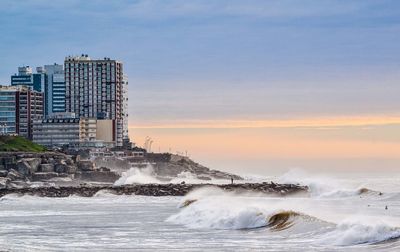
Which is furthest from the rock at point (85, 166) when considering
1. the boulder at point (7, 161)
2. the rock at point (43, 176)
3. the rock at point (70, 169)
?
the boulder at point (7, 161)

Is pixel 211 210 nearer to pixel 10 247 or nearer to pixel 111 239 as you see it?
pixel 111 239

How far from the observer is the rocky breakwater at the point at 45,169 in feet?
420

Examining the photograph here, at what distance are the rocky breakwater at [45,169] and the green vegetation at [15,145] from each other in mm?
10761

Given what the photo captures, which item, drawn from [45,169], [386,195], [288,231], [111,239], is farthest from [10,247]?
[45,169]

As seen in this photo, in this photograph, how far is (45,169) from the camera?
132000 millimetres

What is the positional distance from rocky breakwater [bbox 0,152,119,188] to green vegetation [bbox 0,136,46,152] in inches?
424

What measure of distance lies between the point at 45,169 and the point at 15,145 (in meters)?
23.9

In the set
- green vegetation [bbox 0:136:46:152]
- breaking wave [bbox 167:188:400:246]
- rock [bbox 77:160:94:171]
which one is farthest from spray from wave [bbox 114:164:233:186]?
breaking wave [bbox 167:188:400:246]

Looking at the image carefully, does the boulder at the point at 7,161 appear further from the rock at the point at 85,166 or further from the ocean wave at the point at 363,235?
the ocean wave at the point at 363,235

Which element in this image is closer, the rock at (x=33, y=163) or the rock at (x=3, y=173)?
the rock at (x=3, y=173)

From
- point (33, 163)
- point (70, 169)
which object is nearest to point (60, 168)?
point (70, 169)

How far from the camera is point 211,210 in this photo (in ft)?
148

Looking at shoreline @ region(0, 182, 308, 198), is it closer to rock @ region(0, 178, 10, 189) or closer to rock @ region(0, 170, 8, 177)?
rock @ region(0, 178, 10, 189)

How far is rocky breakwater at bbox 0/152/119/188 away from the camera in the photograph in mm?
127875
